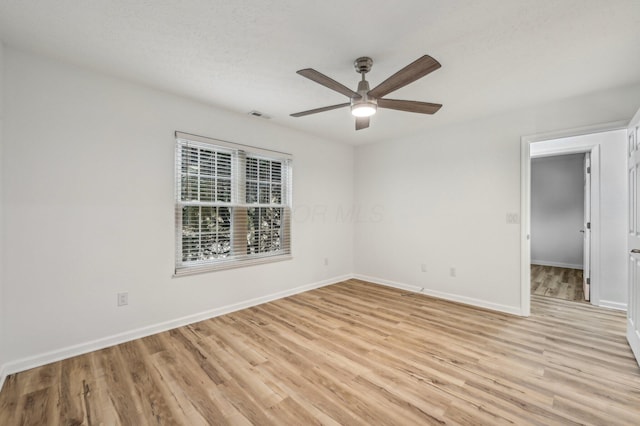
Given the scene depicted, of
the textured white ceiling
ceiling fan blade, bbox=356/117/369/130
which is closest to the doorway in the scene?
the textured white ceiling

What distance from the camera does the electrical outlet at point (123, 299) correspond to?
2695mm

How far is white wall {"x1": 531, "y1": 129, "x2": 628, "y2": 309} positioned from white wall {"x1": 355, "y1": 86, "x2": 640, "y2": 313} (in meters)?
1.19

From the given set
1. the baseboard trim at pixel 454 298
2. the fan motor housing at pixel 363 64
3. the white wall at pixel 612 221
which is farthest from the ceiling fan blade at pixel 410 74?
the white wall at pixel 612 221

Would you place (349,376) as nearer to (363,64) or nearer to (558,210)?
(363,64)

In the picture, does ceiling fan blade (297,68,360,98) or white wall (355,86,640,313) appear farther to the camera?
white wall (355,86,640,313)

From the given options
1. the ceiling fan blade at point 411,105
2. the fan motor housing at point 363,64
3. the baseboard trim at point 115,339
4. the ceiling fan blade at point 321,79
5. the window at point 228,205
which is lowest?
the baseboard trim at point 115,339

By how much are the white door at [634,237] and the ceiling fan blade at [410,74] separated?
6.15ft

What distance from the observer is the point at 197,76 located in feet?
8.63

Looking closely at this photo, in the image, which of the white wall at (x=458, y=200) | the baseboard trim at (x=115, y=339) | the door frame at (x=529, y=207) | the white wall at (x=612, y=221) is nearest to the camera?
the baseboard trim at (x=115, y=339)

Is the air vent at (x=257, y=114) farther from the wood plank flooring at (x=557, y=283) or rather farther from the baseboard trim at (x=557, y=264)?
the baseboard trim at (x=557, y=264)

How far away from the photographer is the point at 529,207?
3.38m

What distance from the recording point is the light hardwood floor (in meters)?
1.74

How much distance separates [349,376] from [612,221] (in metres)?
4.06

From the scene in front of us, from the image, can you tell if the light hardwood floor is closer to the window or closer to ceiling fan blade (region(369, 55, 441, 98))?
the window
